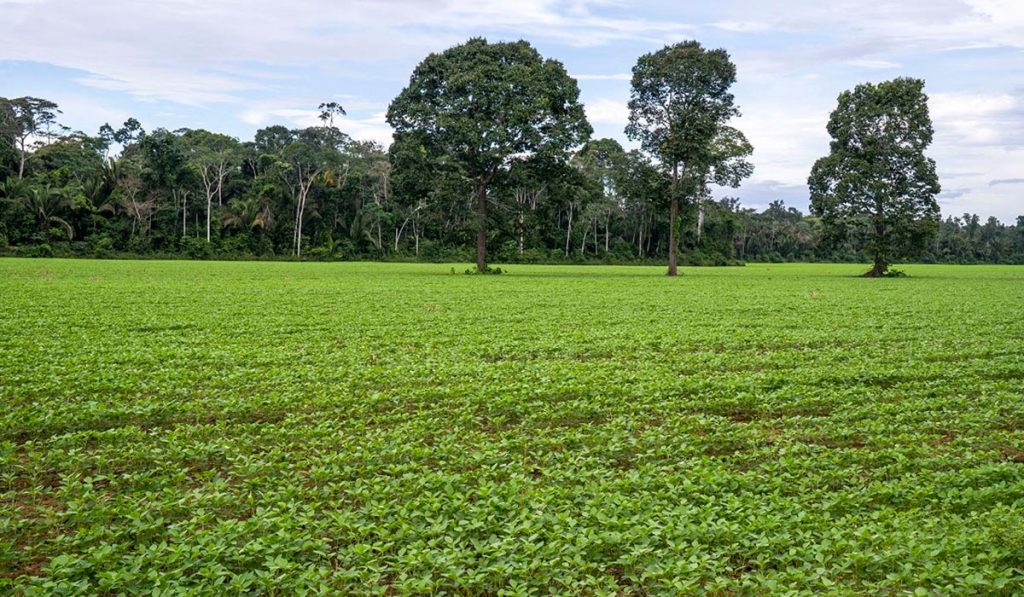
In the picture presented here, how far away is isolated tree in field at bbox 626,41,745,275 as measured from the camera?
40438 millimetres

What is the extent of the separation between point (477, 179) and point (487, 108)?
13.9 feet

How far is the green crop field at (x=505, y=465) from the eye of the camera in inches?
169

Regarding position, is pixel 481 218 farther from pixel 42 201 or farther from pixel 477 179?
pixel 42 201

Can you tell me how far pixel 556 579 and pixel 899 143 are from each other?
162 feet

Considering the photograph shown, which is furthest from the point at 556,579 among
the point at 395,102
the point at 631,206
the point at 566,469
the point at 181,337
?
the point at 631,206

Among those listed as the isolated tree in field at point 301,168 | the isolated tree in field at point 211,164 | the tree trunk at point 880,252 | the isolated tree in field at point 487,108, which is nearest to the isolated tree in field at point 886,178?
the tree trunk at point 880,252

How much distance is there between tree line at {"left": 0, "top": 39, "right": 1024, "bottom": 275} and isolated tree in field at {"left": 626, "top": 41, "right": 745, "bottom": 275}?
0.10 m

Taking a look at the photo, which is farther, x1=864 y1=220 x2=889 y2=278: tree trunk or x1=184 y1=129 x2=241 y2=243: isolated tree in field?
x1=184 y1=129 x2=241 y2=243: isolated tree in field

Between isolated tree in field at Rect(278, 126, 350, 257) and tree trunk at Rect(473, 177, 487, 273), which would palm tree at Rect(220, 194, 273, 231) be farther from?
tree trunk at Rect(473, 177, 487, 273)

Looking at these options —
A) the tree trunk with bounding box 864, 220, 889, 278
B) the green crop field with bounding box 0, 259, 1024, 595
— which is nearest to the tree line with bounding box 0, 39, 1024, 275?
the tree trunk with bounding box 864, 220, 889, 278

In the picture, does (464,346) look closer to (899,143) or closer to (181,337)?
(181,337)

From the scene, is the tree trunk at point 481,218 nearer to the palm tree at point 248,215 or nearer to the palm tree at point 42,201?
the palm tree at point 248,215

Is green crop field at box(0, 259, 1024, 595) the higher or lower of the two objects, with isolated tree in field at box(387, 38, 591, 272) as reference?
lower

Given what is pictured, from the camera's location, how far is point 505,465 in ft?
19.9
